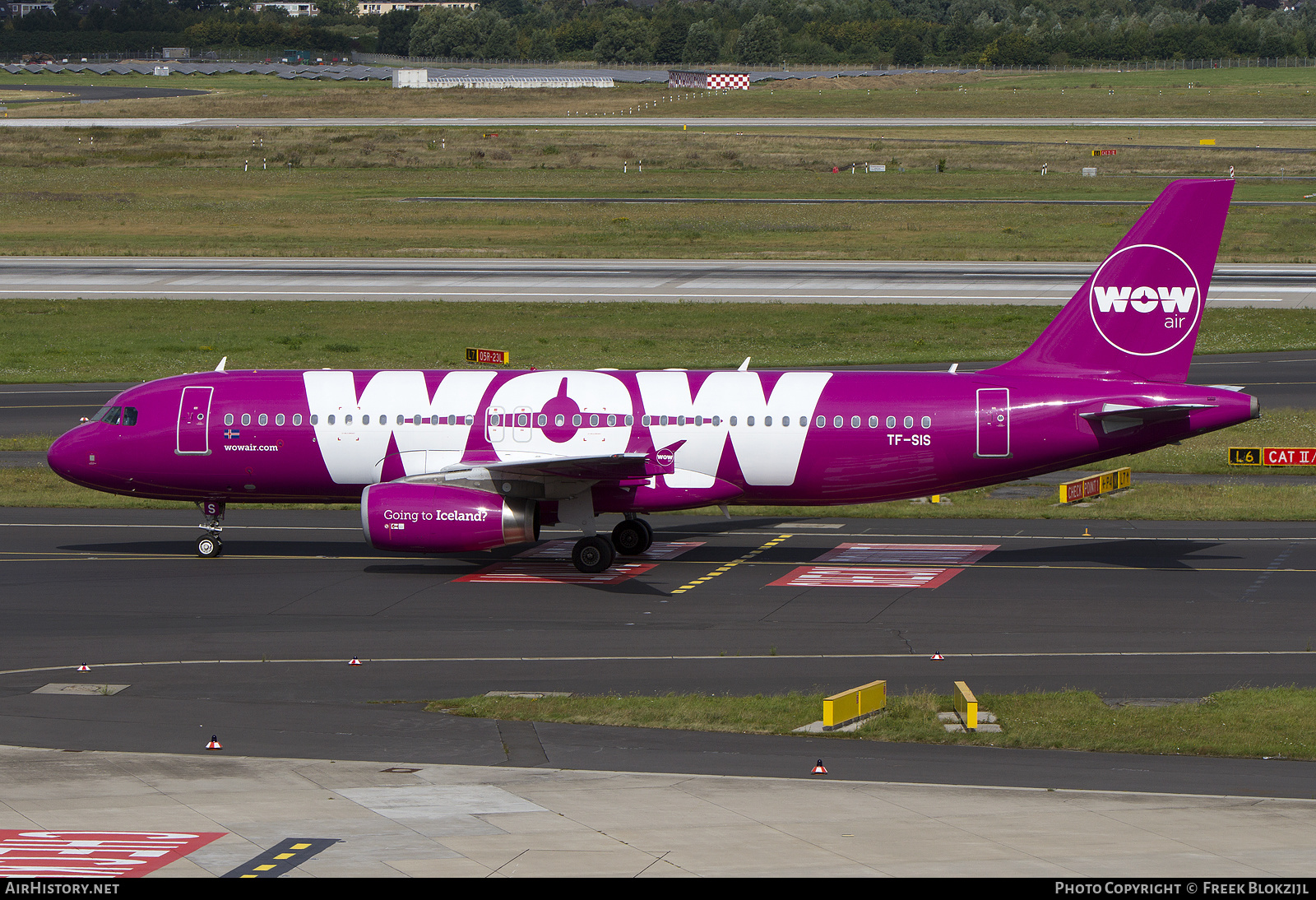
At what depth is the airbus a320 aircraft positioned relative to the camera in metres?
37.5

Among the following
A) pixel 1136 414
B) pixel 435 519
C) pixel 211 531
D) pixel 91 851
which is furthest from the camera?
pixel 211 531

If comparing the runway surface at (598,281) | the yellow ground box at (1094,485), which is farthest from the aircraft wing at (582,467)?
the runway surface at (598,281)

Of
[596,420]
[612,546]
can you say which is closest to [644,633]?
[612,546]

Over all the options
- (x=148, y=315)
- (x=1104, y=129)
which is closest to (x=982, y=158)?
(x=1104, y=129)

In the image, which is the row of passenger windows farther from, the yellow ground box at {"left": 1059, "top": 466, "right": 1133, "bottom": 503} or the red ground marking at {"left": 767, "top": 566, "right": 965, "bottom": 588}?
the yellow ground box at {"left": 1059, "top": 466, "right": 1133, "bottom": 503}

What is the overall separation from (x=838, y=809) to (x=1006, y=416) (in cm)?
1860

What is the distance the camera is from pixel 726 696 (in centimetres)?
2809

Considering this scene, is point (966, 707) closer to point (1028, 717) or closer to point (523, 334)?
point (1028, 717)

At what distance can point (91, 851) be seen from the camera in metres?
19.4

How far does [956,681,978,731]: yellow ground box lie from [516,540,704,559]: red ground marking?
14245mm

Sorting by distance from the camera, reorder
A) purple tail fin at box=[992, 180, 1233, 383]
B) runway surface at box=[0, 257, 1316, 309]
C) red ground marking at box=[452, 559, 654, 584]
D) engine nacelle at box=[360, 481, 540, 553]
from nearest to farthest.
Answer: engine nacelle at box=[360, 481, 540, 553] → purple tail fin at box=[992, 180, 1233, 383] → red ground marking at box=[452, 559, 654, 584] → runway surface at box=[0, 257, 1316, 309]

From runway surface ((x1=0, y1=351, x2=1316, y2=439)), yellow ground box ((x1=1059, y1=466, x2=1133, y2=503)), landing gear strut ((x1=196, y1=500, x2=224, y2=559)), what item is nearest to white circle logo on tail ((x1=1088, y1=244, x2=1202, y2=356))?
yellow ground box ((x1=1059, y1=466, x2=1133, y2=503))

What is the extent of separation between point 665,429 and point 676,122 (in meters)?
149
